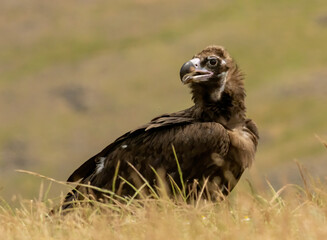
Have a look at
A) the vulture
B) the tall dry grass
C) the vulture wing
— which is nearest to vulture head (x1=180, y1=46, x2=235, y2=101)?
the vulture

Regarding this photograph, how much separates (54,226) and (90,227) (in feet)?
1.07

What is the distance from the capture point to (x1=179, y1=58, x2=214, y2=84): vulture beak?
11055mm

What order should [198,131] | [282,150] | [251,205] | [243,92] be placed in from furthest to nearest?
[282,150], [243,92], [198,131], [251,205]

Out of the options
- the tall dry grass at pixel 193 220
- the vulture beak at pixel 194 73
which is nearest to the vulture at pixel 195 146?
the vulture beak at pixel 194 73

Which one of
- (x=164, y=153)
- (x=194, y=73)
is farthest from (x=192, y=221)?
(x=194, y=73)

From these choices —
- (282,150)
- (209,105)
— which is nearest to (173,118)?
(209,105)

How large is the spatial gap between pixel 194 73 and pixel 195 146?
1.15 meters

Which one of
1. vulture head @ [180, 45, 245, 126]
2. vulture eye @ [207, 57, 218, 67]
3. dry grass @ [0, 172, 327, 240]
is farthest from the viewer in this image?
vulture eye @ [207, 57, 218, 67]

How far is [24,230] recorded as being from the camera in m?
7.65

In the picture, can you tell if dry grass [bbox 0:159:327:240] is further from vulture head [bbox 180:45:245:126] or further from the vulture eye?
the vulture eye

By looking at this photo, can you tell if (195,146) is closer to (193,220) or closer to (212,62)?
(212,62)

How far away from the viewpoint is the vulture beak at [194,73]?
11.1 metres

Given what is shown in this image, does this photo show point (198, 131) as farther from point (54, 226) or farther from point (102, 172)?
point (54, 226)

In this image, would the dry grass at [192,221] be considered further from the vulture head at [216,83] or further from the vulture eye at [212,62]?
the vulture eye at [212,62]
